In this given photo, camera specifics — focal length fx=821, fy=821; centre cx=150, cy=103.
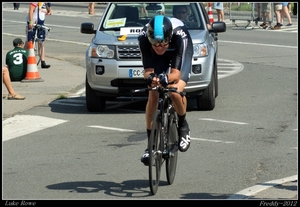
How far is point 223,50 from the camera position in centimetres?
2283

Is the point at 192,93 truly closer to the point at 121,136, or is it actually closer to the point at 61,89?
the point at 121,136

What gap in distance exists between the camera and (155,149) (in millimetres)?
7434

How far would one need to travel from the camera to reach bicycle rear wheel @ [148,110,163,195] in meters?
7.26

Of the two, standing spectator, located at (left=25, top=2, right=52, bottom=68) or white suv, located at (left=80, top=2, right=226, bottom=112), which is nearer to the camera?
white suv, located at (left=80, top=2, right=226, bottom=112)

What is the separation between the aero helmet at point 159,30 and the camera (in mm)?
7398

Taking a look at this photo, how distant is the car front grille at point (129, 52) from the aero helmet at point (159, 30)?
4.69 metres

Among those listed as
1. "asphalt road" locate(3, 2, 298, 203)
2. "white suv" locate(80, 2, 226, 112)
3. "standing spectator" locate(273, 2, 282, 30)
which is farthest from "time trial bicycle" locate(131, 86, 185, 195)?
"standing spectator" locate(273, 2, 282, 30)

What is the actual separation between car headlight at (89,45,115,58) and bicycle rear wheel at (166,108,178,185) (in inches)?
175

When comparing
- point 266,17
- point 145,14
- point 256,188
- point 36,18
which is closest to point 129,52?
point 145,14

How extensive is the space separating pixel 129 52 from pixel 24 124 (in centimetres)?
191

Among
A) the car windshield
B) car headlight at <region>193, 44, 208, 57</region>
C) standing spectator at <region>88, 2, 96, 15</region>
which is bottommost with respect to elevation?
standing spectator at <region>88, 2, 96, 15</region>

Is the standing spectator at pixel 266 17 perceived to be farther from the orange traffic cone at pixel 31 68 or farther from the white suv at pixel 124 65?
the white suv at pixel 124 65

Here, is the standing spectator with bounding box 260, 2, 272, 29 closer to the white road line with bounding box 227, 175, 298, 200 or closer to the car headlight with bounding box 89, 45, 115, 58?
the car headlight with bounding box 89, 45, 115, 58

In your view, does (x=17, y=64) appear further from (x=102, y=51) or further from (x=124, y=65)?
(x=124, y=65)
